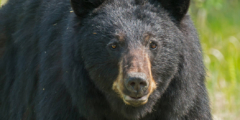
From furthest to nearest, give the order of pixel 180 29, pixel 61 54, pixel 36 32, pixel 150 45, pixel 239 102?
pixel 239 102 → pixel 36 32 → pixel 61 54 → pixel 180 29 → pixel 150 45

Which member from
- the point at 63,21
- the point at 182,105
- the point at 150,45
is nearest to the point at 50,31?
the point at 63,21

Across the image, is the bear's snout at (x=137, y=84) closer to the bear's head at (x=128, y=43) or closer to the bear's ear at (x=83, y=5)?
the bear's head at (x=128, y=43)

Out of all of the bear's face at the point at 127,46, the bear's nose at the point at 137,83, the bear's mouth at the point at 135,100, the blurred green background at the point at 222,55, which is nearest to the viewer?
the bear's nose at the point at 137,83

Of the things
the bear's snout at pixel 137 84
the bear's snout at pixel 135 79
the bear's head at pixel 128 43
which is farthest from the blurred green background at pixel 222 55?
the bear's snout at pixel 137 84

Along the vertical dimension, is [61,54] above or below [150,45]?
below

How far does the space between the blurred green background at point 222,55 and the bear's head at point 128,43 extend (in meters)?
2.22

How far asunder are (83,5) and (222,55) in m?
4.63

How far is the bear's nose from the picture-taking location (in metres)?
3.54

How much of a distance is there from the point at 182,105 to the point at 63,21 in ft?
5.60

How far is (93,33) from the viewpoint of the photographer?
13.4ft

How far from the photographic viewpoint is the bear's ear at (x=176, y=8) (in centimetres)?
419

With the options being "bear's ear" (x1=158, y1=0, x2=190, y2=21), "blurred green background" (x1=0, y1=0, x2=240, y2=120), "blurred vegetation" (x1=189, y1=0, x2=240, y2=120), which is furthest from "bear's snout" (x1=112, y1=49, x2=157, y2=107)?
"blurred vegetation" (x1=189, y1=0, x2=240, y2=120)

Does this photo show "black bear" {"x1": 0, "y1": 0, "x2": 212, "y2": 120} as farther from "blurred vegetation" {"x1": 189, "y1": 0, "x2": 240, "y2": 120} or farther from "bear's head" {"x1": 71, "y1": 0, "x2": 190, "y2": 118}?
"blurred vegetation" {"x1": 189, "y1": 0, "x2": 240, "y2": 120}

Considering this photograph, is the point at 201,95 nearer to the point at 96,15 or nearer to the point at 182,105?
the point at 182,105
